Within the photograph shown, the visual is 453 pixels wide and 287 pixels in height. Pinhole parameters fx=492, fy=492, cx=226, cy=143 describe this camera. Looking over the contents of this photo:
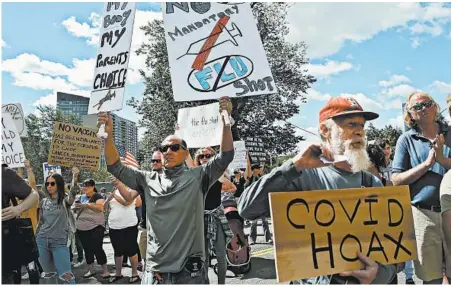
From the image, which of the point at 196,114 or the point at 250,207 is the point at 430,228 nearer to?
the point at 250,207

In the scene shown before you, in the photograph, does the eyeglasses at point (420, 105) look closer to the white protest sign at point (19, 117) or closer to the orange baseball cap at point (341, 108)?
the orange baseball cap at point (341, 108)

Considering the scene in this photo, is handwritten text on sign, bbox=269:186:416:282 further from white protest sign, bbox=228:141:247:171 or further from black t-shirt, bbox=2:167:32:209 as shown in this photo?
white protest sign, bbox=228:141:247:171

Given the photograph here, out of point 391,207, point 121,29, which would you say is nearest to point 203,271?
point 391,207

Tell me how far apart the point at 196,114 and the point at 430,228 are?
10.4 feet

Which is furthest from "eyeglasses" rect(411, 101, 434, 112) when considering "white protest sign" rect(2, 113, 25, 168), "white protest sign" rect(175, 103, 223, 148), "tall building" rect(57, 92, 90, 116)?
"tall building" rect(57, 92, 90, 116)

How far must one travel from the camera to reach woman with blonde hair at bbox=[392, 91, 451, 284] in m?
3.87

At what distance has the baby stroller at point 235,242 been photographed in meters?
6.96

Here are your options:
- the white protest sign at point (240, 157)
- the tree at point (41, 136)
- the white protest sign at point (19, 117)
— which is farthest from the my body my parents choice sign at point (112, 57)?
the tree at point (41, 136)

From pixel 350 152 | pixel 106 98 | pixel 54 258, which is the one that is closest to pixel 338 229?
pixel 350 152

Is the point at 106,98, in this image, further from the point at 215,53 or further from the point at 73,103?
the point at 73,103

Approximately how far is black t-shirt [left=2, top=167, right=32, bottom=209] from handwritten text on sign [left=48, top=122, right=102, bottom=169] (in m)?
3.43

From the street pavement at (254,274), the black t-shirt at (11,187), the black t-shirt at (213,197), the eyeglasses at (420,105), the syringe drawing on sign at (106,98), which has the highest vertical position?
the syringe drawing on sign at (106,98)

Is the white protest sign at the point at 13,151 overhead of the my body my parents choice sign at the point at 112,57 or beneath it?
beneath

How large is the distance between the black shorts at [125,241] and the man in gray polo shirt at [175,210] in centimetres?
351
